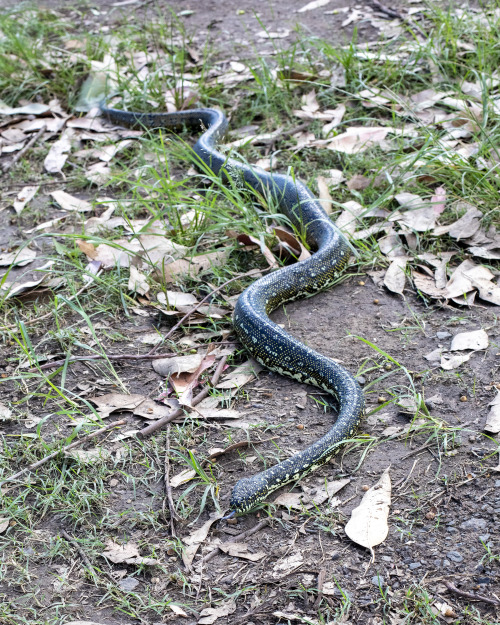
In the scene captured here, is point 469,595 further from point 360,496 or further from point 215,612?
point 215,612

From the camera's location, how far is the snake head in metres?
3.37

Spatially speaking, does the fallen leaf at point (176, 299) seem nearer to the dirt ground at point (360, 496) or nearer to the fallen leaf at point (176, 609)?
the dirt ground at point (360, 496)

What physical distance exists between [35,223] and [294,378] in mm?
3185

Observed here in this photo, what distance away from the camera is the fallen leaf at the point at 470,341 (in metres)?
4.25

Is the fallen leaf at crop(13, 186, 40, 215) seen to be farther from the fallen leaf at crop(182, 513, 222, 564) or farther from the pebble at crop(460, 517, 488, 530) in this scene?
the pebble at crop(460, 517, 488, 530)

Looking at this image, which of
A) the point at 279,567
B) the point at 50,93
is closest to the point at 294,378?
the point at 279,567

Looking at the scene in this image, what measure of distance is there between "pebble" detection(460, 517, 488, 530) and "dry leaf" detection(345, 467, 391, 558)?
373 mm

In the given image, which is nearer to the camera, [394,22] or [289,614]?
[289,614]

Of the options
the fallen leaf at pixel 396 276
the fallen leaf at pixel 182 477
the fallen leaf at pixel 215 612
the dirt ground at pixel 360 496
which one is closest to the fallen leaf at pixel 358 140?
the fallen leaf at pixel 396 276

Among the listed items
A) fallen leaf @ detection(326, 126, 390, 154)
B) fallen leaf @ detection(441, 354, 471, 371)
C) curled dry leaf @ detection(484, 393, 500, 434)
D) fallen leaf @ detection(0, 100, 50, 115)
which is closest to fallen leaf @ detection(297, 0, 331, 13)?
fallen leaf @ detection(326, 126, 390, 154)

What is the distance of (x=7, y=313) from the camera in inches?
195

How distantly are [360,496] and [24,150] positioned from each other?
5530mm

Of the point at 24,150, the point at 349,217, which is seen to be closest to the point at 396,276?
the point at 349,217

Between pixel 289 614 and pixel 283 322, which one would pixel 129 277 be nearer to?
pixel 283 322
